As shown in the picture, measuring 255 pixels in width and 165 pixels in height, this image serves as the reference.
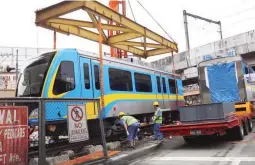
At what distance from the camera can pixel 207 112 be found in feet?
33.3

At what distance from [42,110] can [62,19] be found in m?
6.00

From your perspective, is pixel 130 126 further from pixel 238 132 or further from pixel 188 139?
pixel 238 132

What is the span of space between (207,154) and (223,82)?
6540 millimetres

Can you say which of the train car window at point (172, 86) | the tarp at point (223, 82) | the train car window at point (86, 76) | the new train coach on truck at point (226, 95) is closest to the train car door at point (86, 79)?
the train car window at point (86, 76)

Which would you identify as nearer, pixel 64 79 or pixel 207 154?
pixel 207 154

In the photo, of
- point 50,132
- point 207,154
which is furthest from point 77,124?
point 207,154

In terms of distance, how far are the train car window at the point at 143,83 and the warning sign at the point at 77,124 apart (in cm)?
589

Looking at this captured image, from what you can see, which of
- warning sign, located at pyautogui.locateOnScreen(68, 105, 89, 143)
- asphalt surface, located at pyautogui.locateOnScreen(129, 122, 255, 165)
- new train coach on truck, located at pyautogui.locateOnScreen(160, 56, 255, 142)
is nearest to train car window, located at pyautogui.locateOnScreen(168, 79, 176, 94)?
new train coach on truck, located at pyautogui.locateOnScreen(160, 56, 255, 142)

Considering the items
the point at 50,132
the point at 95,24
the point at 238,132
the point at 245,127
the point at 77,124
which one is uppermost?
the point at 95,24

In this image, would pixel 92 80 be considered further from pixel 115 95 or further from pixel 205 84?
pixel 205 84

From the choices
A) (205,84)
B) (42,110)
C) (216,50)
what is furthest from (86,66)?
(216,50)

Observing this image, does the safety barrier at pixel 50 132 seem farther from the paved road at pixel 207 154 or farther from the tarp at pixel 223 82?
the tarp at pixel 223 82

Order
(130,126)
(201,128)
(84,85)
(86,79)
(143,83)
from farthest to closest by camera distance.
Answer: (143,83), (86,79), (84,85), (130,126), (201,128)

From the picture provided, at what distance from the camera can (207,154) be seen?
867 centimetres
